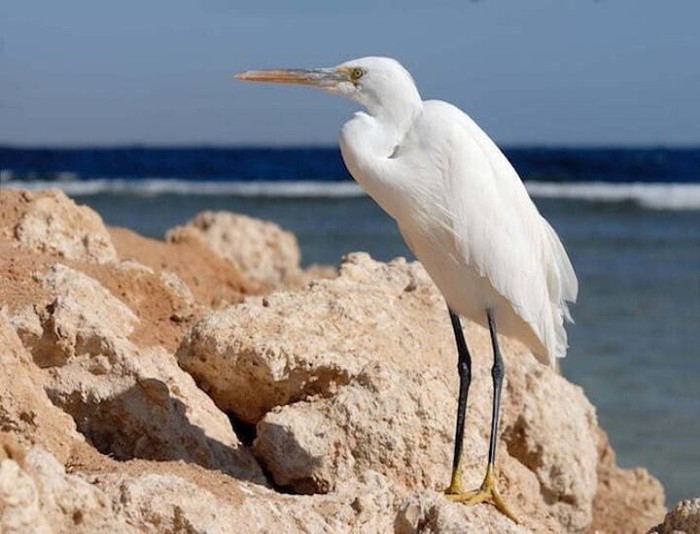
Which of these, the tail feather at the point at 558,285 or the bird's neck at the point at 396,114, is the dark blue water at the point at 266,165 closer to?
the tail feather at the point at 558,285

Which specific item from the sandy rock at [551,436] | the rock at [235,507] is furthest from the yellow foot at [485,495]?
the sandy rock at [551,436]

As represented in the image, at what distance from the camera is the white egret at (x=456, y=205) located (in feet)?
15.1

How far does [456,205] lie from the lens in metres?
4.70

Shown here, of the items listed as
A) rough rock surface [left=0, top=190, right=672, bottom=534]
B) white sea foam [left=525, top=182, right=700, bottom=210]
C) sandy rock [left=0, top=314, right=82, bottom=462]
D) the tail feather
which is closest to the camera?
rough rock surface [left=0, top=190, right=672, bottom=534]

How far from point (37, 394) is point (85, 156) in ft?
230

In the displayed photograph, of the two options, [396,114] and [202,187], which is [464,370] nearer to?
[396,114]

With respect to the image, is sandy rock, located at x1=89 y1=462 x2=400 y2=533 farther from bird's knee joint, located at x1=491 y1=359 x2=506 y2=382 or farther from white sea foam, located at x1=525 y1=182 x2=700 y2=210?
white sea foam, located at x1=525 y1=182 x2=700 y2=210

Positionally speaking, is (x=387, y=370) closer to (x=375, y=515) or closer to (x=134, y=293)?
(x=375, y=515)

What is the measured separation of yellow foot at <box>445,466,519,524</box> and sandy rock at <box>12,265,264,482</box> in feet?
2.08

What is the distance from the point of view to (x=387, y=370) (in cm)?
443

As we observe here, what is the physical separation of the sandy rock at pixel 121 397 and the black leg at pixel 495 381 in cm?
82

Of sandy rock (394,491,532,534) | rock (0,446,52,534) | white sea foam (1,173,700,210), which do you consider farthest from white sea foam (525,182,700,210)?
rock (0,446,52,534)

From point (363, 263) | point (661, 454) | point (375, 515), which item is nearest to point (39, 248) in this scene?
point (363, 263)

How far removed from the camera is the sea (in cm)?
973
